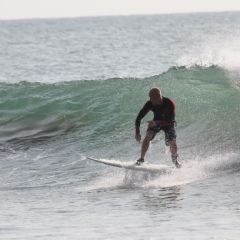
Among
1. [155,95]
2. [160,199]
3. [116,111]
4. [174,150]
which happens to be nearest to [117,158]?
[174,150]

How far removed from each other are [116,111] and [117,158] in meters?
5.02

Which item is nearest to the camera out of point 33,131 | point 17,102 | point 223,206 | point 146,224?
point 146,224

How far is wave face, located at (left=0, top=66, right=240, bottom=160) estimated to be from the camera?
19.4 m

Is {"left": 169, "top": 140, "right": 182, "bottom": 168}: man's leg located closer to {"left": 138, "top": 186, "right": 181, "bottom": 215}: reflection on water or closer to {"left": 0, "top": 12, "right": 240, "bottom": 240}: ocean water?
{"left": 0, "top": 12, "right": 240, "bottom": 240}: ocean water

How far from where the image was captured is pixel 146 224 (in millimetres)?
11648

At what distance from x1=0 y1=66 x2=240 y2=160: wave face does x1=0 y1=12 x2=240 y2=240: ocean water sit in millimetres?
30

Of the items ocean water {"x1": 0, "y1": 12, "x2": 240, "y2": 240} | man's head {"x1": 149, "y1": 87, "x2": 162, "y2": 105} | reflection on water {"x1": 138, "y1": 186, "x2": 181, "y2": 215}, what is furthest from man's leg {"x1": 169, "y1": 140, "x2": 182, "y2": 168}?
reflection on water {"x1": 138, "y1": 186, "x2": 181, "y2": 215}

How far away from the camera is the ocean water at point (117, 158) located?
1176cm

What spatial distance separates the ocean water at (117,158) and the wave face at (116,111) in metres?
0.03

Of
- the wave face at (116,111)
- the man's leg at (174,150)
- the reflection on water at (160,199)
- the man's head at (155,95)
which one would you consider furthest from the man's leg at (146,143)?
the wave face at (116,111)

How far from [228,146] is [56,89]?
11111 millimetres

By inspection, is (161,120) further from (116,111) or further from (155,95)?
(116,111)

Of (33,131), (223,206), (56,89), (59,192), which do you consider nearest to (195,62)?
(56,89)

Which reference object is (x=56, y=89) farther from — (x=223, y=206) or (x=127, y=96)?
(x=223, y=206)
